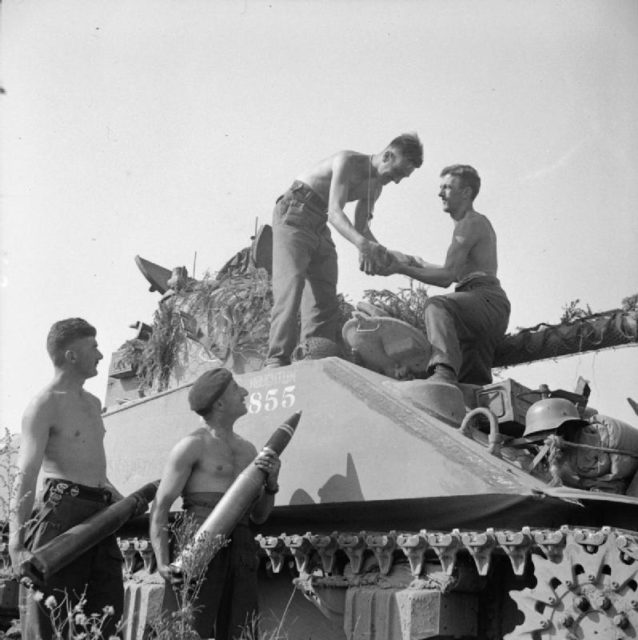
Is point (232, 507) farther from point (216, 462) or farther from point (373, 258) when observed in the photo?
point (373, 258)

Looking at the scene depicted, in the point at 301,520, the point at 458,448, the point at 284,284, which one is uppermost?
the point at 284,284

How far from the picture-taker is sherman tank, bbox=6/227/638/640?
5.20 m

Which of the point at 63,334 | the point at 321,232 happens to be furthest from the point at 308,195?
the point at 63,334

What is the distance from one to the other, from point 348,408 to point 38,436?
1865 mm

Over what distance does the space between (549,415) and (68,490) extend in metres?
2.77

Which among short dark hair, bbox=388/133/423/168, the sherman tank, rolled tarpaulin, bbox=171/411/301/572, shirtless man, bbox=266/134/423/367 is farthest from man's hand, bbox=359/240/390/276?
rolled tarpaulin, bbox=171/411/301/572

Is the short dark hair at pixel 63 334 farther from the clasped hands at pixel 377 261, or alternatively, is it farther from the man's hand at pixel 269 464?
the clasped hands at pixel 377 261

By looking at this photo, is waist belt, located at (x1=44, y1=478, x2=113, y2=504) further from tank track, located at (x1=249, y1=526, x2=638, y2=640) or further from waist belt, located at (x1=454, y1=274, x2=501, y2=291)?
waist belt, located at (x1=454, y1=274, x2=501, y2=291)

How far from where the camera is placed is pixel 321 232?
8609 millimetres

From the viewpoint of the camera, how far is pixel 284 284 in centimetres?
818

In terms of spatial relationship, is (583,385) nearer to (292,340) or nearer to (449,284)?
(449,284)

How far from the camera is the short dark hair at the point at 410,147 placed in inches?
314

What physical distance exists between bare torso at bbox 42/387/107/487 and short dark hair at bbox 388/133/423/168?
131 inches

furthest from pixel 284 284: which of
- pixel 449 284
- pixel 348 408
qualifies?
pixel 348 408
